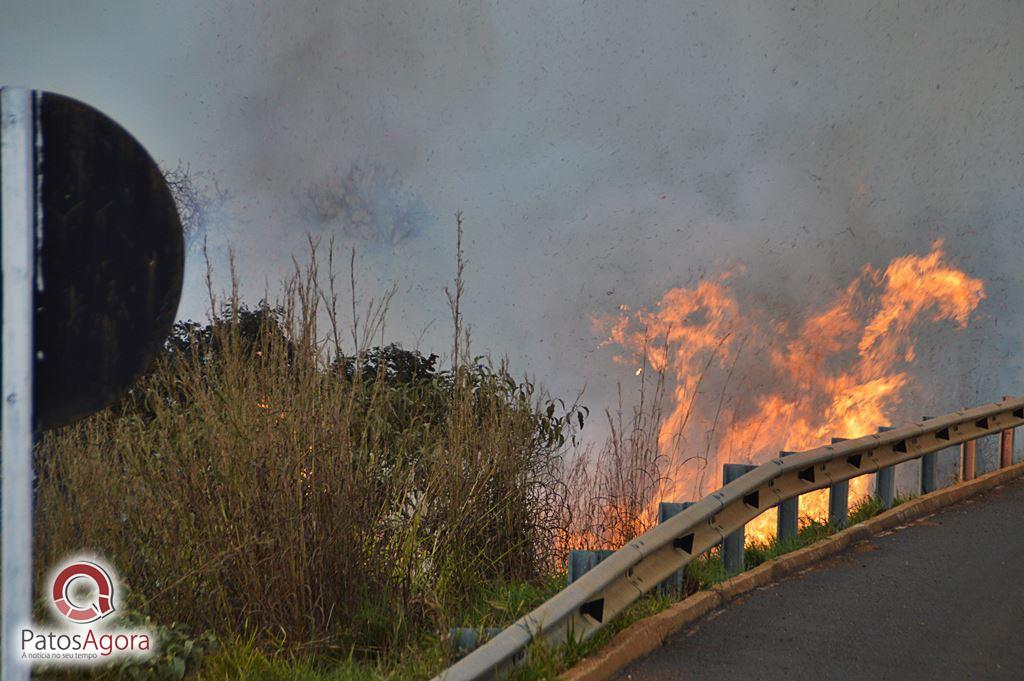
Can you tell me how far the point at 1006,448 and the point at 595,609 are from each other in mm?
9250

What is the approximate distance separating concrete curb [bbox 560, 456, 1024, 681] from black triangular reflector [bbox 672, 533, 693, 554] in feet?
1.02

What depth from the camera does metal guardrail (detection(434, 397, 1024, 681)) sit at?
5281 millimetres

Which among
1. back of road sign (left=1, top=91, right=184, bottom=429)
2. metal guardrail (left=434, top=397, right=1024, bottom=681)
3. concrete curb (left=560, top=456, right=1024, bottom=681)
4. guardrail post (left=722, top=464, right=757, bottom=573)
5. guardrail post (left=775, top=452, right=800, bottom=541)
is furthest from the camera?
guardrail post (left=775, top=452, right=800, bottom=541)

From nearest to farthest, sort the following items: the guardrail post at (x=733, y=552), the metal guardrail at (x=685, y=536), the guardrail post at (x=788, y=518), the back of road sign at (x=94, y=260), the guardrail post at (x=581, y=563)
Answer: the back of road sign at (x=94, y=260) < the metal guardrail at (x=685, y=536) < the guardrail post at (x=581, y=563) < the guardrail post at (x=733, y=552) < the guardrail post at (x=788, y=518)

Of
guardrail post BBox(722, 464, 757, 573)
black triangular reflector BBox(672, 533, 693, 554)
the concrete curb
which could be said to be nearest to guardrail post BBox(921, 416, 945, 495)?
the concrete curb

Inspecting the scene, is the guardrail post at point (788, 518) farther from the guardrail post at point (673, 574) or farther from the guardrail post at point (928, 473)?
the guardrail post at point (928, 473)

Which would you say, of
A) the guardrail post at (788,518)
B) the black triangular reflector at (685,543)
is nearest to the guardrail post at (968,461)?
the guardrail post at (788,518)

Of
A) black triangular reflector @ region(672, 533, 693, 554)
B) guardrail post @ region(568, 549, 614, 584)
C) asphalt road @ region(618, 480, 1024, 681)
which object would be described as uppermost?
black triangular reflector @ region(672, 533, 693, 554)

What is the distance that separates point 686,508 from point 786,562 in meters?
1.53

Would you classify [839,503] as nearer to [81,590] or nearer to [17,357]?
[81,590]

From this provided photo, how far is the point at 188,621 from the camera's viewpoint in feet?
21.3

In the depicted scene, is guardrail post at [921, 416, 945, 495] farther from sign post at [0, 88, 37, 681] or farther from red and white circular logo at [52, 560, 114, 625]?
sign post at [0, 88, 37, 681]

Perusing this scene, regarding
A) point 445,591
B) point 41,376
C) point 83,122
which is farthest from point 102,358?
point 445,591

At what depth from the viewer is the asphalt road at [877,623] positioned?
19.8 feet
